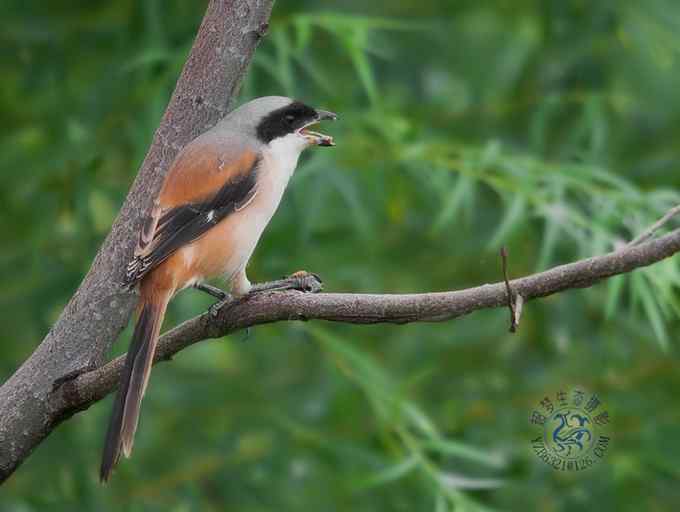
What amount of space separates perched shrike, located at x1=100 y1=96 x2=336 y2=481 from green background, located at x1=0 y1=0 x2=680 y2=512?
0.68 metres

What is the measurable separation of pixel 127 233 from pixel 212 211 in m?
0.54

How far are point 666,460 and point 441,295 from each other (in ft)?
10.7

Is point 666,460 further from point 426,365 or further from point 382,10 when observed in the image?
point 382,10

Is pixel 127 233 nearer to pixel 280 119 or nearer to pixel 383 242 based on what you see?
pixel 280 119

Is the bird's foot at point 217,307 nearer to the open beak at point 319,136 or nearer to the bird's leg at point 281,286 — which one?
the bird's leg at point 281,286

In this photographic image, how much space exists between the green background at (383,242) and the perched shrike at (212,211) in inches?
26.6

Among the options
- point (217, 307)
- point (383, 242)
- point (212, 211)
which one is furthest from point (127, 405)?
point (383, 242)

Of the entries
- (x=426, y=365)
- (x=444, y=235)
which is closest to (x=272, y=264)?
(x=426, y=365)

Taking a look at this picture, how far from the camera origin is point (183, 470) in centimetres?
550

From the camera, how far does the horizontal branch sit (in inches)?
93.8

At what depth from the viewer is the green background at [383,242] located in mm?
4875

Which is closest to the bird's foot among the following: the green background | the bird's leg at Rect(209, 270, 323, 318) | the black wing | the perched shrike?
the bird's leg at Rect(209, 270, 323, 318)

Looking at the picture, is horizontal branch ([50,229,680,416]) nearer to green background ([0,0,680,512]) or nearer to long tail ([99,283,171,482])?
long tail ([99,283,171,482])

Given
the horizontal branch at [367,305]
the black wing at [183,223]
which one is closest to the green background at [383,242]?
the black wing at [183,223]
